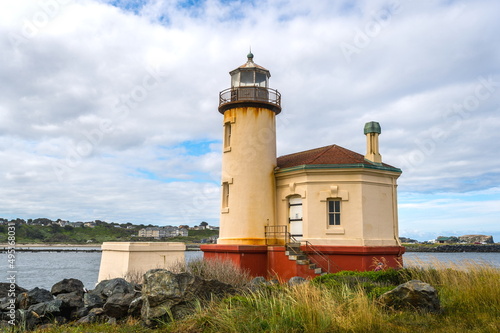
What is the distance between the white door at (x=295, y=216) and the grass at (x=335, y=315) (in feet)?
28.2

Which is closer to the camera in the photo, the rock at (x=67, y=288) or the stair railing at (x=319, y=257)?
the rock at (x=67, y=288)

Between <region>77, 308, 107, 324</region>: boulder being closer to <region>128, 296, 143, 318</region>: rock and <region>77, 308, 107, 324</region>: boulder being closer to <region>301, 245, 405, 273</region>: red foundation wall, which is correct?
<region>128, 296, 143, 318</region>: rock

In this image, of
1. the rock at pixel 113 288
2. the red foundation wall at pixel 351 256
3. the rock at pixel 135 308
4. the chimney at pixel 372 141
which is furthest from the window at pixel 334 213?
the rock at pixel 135 308

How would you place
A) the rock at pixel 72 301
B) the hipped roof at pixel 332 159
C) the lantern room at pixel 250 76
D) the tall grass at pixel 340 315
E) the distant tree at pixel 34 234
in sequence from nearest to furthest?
the tall grass at pixel 340 315, the rock at pixel 72 301, the hipped roof at pixel 332 159, the lantern room at pixel 250 76, the distant tree at pixel 34 234

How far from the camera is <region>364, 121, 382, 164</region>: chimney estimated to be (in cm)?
1942

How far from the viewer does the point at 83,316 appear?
38.2ft

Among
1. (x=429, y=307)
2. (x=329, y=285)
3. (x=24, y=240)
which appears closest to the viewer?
(x=429, y=307)

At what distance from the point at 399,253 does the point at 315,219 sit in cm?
390

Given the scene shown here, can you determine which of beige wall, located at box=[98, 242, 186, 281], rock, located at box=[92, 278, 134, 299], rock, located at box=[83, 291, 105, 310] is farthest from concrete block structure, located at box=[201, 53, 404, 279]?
rock, located at box=[83, 291, 105, 310]

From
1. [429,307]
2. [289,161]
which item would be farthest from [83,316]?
[289,161]

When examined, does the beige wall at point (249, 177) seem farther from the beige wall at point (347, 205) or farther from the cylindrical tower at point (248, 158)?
the beige wall at point (347, 205)

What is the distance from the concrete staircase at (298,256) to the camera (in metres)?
17.7

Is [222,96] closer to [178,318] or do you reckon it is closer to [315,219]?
[315,219]

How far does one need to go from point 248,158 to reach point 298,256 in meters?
4.93
